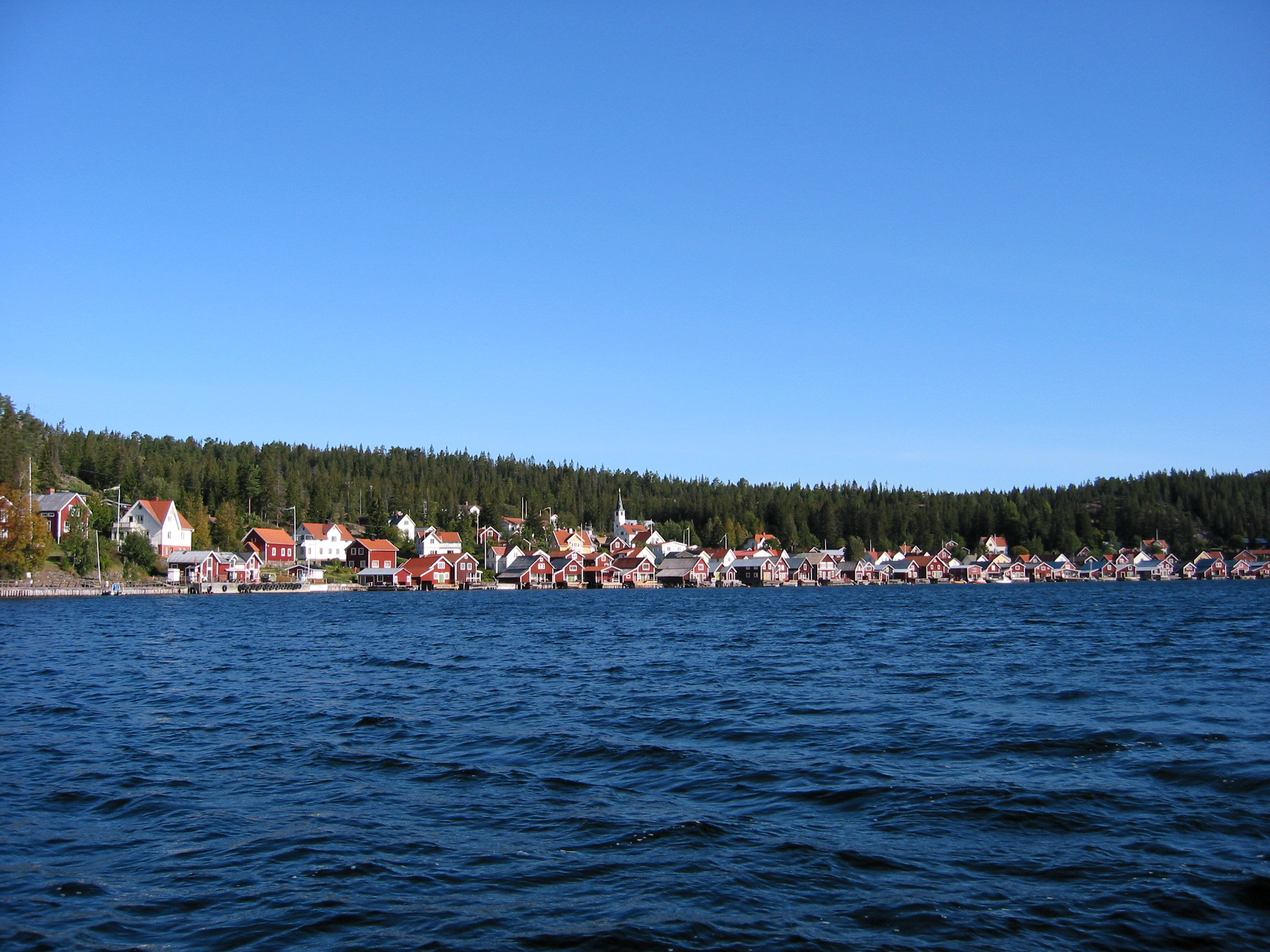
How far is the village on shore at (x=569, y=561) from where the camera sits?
326ft

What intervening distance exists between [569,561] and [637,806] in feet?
375

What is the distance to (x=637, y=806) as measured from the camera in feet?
39.8

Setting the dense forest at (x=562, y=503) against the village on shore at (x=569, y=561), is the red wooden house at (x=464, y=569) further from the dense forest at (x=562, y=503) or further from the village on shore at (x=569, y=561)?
the dense forest at (x=562, y=503)

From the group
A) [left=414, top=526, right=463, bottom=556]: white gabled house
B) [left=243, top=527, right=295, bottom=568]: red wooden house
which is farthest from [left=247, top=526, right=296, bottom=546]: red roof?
[left=414, top=526, right=463, bottom=556]: white gabled house

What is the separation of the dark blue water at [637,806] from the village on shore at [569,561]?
2594 inches

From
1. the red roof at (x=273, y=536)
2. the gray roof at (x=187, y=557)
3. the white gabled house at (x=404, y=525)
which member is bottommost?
the gray roof at (x=187, y=557)

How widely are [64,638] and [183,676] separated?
16.1 meters

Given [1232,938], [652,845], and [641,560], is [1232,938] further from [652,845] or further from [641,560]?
[641,560]

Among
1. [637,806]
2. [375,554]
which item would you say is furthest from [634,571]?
[637,806]

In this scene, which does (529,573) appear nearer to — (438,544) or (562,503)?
(438,544)

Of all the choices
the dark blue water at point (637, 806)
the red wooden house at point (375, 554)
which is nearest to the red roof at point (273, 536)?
the red wooden house at point (375, 554)

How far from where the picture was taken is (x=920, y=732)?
16906mm

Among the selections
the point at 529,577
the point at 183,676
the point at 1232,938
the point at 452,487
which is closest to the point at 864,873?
the point at 1232,938

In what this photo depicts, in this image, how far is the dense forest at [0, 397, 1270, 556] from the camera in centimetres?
13162
